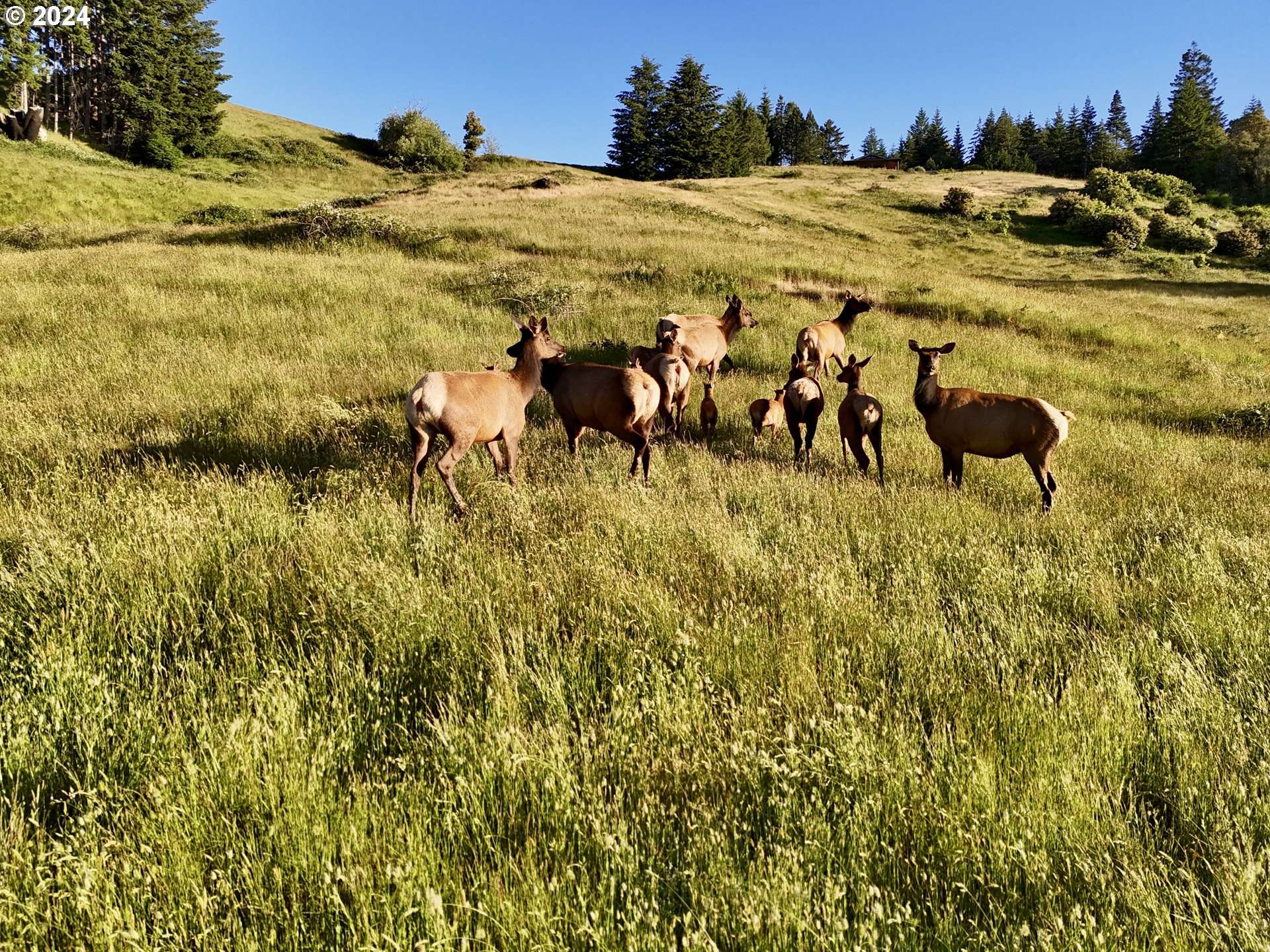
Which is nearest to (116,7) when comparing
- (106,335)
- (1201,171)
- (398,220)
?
(398,220)

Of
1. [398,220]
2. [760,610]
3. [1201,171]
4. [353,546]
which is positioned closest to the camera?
[760,610]

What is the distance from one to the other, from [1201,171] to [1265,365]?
272 ft

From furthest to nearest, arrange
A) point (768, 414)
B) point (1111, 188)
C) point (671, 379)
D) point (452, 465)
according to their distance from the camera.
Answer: point (1111, 188)
point (768, 414)
point (671, 379)
point (452, 465)

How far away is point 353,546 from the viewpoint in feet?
14.7

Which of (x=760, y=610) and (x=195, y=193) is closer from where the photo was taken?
(x=760, y=610)

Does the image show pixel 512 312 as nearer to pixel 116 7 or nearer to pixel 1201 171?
pixel 116 7

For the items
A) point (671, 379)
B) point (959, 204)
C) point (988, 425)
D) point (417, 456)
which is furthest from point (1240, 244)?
point (417, 456)

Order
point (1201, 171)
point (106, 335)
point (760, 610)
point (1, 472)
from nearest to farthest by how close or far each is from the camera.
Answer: point (760, 610) → point (1, 472) → point (106, 335) → point (1201, 171)

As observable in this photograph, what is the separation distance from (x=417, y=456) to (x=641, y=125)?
3259 inches

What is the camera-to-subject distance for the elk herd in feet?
18.6

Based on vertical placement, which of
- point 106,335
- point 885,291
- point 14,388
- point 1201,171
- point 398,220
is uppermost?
point 1201,171

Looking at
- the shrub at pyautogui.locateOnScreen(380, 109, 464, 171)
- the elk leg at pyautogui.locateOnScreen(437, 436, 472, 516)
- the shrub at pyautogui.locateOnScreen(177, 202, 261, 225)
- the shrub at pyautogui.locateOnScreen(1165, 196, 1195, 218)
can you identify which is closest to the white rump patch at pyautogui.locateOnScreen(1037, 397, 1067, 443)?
the elk leg at pyautogui.locateOnScreen(437, 436, 472, 516)

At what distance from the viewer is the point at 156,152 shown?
4872cm

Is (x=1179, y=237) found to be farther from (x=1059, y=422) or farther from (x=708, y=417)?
(x=708, y=417)
